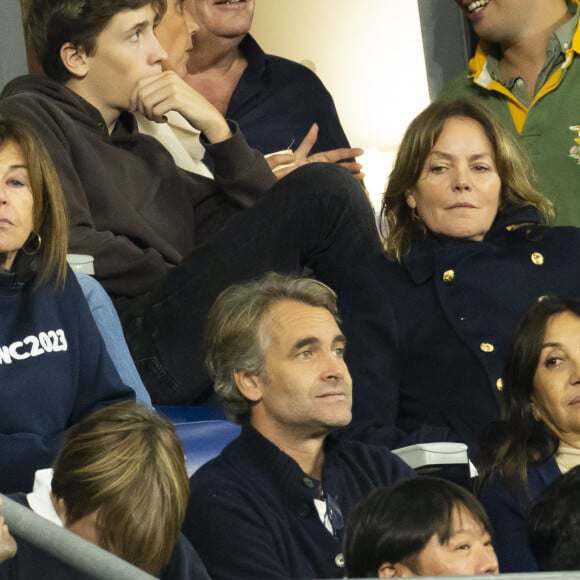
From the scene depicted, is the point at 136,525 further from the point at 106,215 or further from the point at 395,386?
the point at 106,215

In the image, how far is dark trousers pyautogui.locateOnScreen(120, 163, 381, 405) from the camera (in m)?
3.37

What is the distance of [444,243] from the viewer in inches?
135

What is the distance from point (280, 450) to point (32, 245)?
59 centimetres

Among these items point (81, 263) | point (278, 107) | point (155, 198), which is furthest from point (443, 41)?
point (81, 263)

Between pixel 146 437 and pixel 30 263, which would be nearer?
pixel 146 437

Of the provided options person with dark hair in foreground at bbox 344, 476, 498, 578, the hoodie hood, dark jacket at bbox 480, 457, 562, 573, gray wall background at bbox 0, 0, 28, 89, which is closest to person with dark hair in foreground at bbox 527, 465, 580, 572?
dark jacket at bbox 480, 457, 562, 573

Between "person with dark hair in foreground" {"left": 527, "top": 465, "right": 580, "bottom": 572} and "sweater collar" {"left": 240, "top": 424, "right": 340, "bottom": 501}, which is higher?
"sweater collar" {"left": 240, "top": 424, "right": 340, "bottom": 501}

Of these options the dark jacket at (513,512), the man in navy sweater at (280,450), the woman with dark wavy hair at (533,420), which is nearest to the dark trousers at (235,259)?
the man in navy sweater at (280,450)

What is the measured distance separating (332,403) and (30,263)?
583 mm

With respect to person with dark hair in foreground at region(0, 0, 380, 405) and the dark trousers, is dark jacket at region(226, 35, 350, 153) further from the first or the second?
the dark trousers

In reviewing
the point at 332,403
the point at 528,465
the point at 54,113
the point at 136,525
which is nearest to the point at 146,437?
the point at 136,525

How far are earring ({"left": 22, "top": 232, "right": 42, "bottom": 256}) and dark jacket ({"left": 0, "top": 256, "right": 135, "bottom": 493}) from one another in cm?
1

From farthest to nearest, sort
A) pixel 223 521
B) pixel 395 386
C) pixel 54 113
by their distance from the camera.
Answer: pixel 54 113, pixel 395 386, pixel 223 521

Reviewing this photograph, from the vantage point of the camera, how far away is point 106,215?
360 centimetres
